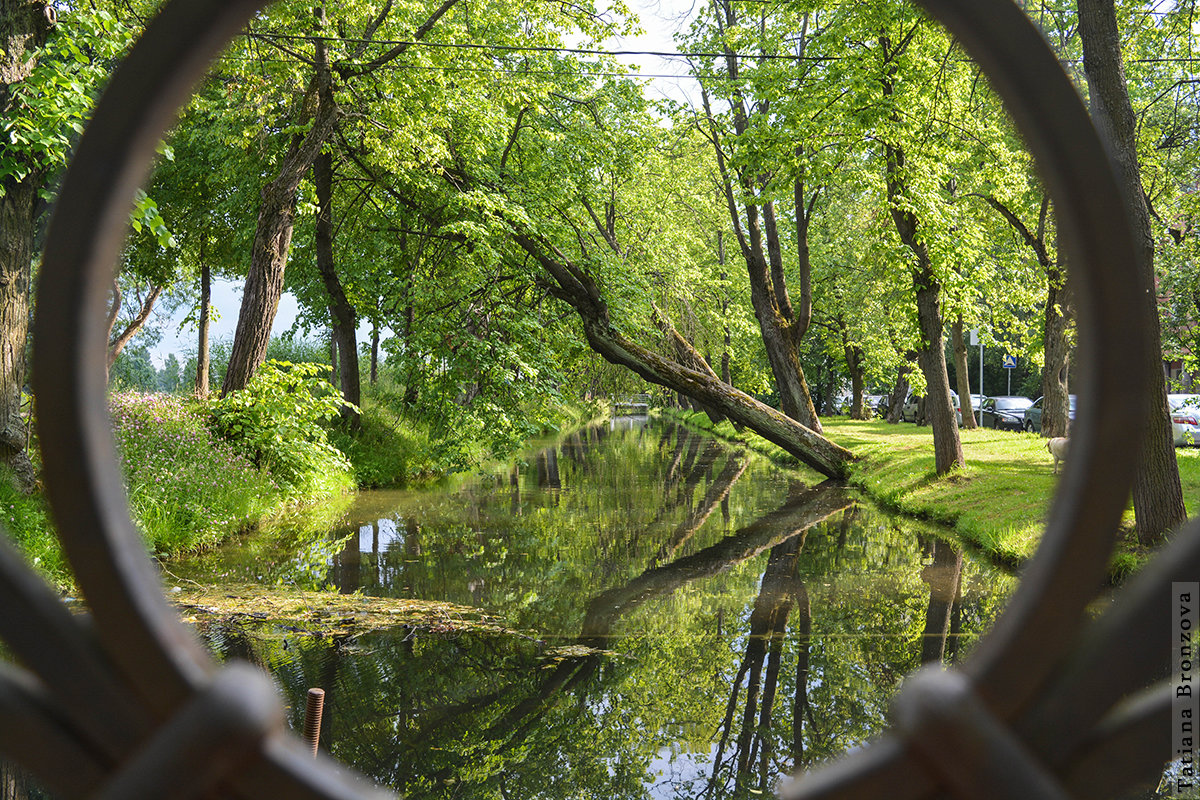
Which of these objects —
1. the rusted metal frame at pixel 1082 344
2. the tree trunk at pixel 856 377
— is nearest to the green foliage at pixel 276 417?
the rusted metal frame at pixel 1082 344

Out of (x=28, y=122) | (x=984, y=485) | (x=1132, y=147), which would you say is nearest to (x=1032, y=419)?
(x=984, y=485)

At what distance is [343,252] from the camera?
19.3 metres

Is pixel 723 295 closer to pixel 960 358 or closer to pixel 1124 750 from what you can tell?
pixel 960 358

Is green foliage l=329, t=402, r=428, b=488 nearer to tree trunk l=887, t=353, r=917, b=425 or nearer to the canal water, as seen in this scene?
the canal water

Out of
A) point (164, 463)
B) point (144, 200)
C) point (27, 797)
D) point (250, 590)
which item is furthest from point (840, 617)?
point (164, 463)

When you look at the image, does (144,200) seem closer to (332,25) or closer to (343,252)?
(332,25)

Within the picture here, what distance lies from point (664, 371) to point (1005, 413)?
18.7m

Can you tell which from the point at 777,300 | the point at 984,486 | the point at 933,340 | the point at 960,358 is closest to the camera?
the point at 984,486

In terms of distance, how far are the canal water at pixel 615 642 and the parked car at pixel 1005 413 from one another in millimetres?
19178

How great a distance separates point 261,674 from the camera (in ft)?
2.37

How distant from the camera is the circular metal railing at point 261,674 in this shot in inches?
28.0

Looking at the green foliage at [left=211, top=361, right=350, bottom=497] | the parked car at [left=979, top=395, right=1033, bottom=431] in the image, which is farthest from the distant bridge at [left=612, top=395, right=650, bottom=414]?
the green foliage at [left=211, top=361, right=350, bottom=497]

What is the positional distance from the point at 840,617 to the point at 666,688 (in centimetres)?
239

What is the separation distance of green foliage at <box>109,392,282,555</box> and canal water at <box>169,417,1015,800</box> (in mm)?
460
